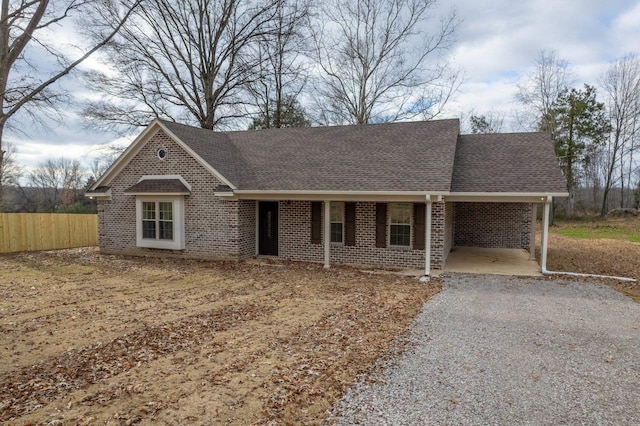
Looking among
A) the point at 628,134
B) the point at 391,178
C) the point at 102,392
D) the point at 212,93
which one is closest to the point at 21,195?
the point at 212,93

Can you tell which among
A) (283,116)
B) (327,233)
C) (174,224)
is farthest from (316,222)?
(283,116)

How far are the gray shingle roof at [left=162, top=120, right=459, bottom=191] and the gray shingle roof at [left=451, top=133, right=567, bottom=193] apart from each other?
84 cm

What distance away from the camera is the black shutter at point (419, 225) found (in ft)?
38.8

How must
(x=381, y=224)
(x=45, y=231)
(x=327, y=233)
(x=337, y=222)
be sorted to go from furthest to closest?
(x=45, y=231), (x=337, y=222), (x=381, y=224), (x=327, y=233)

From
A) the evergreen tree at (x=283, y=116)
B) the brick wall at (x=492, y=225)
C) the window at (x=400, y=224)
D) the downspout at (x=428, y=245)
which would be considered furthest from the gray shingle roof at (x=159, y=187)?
the evergreen tree at (x=283, y=116)

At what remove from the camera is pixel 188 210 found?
13.5 meters

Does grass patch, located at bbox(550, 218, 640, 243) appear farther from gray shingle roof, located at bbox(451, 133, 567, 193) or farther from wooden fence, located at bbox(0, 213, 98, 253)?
wooden fence, located at bbox(0, 213, 98, 253)

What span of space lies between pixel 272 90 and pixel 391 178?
18531 millimetres

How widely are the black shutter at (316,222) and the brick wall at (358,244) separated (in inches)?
4.4

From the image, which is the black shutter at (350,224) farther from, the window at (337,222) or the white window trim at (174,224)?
the white window trim at (174,224)

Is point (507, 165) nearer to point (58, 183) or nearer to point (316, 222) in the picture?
point (316, 222)

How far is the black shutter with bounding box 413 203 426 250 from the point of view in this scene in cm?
1184

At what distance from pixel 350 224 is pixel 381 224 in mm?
993

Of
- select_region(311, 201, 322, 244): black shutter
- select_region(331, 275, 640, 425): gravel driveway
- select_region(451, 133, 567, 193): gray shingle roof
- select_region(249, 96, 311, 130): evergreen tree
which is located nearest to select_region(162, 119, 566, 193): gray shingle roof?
select_region(451, 133, 567, 193): gray shingle roof
